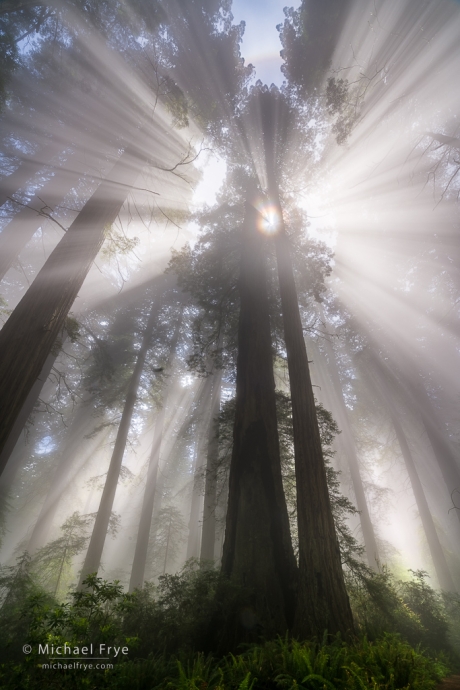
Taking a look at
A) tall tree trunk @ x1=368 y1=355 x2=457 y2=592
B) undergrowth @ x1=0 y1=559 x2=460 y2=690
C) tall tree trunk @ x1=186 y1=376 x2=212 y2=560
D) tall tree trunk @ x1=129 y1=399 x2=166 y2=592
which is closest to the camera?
undergrowth @ x1=0 y1=559 x2=460 y2=690

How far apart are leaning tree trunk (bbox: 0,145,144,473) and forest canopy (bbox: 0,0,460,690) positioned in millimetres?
30

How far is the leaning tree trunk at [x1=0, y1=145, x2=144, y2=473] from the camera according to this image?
3740mm

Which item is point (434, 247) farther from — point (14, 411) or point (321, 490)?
point (14, 411)

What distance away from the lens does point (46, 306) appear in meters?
4.50

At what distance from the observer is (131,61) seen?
8781mm

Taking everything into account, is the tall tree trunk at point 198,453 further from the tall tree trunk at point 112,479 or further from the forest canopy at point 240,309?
Answer: the tall tree trunk at point 112,479

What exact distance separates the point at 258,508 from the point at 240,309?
18.2 ft

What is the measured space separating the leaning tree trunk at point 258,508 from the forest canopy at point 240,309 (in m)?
0.04

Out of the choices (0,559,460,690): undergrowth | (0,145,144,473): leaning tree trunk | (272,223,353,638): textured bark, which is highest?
(0,145,144,473): leaning tree trunk

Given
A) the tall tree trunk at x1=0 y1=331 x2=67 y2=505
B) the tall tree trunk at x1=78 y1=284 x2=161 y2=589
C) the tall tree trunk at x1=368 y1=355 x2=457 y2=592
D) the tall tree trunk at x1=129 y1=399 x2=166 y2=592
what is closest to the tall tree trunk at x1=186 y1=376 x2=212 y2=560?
the tall tree trunk at x1=129 y1=399 x2=166 y2=592

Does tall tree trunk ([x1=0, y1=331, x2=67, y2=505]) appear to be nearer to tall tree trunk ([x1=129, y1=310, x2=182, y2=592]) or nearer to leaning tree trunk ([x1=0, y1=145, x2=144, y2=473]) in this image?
leaning tree trunk ([x1=0, y1=145, x2=144, y2=473])

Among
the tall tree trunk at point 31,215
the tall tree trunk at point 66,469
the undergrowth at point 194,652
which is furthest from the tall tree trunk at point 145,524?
the tall tree trunk at point 31,215

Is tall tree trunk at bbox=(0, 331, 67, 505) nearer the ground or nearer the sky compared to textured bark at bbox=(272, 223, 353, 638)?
nearer the sky

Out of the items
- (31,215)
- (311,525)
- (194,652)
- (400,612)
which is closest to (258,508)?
(311,525)
